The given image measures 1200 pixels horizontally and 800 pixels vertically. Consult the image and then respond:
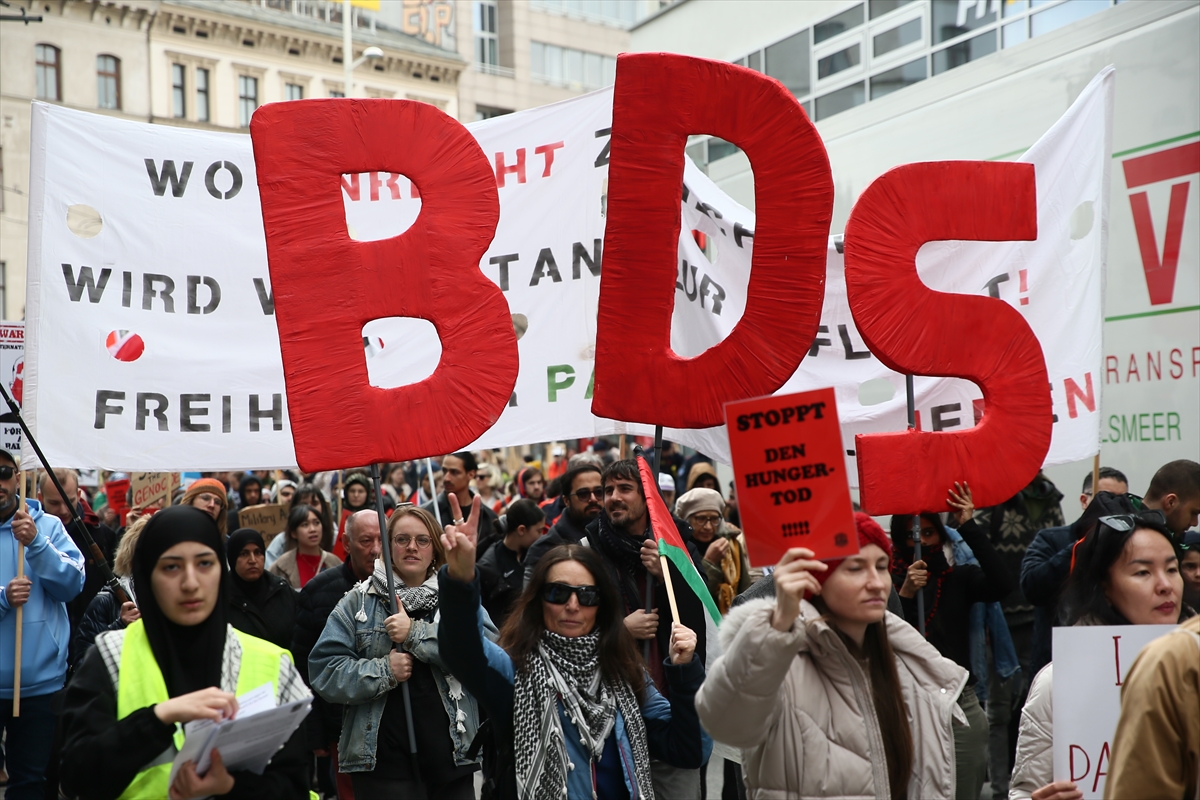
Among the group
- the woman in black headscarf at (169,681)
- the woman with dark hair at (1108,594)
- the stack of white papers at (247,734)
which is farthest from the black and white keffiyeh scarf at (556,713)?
the woman with dark hair at (1108,594)

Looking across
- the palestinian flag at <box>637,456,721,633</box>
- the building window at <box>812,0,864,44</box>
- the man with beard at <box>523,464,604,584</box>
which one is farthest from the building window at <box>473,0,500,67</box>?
the palestinian flag at <box>637,456,721,633</box>

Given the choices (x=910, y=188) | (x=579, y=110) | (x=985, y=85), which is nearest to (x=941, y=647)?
(x=910, y=188)

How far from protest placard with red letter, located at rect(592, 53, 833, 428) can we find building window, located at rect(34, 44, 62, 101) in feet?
155

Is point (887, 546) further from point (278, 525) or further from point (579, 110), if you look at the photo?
point (278, 525)

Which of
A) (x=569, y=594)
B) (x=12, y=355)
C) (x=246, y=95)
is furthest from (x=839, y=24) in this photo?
(x=246, y=95)

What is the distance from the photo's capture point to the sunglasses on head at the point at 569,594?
4.16 meters

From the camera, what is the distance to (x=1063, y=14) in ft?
36.5

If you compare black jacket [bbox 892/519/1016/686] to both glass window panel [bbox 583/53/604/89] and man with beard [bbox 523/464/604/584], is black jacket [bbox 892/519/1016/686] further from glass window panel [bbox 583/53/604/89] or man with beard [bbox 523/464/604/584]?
glass window panel [bbox 583/53/604/89]

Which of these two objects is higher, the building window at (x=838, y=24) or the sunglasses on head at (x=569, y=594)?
the building window at (x=838, y=24)

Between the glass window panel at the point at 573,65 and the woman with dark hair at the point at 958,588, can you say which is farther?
the glass window panel at the point at 573,65

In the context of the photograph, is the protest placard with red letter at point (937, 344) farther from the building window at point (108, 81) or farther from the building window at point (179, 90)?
the building window at point (179, 90)

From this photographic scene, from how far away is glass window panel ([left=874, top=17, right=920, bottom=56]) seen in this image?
13805mm

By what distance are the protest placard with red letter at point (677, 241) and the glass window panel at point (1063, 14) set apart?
270 inches

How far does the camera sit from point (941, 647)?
650 cm
